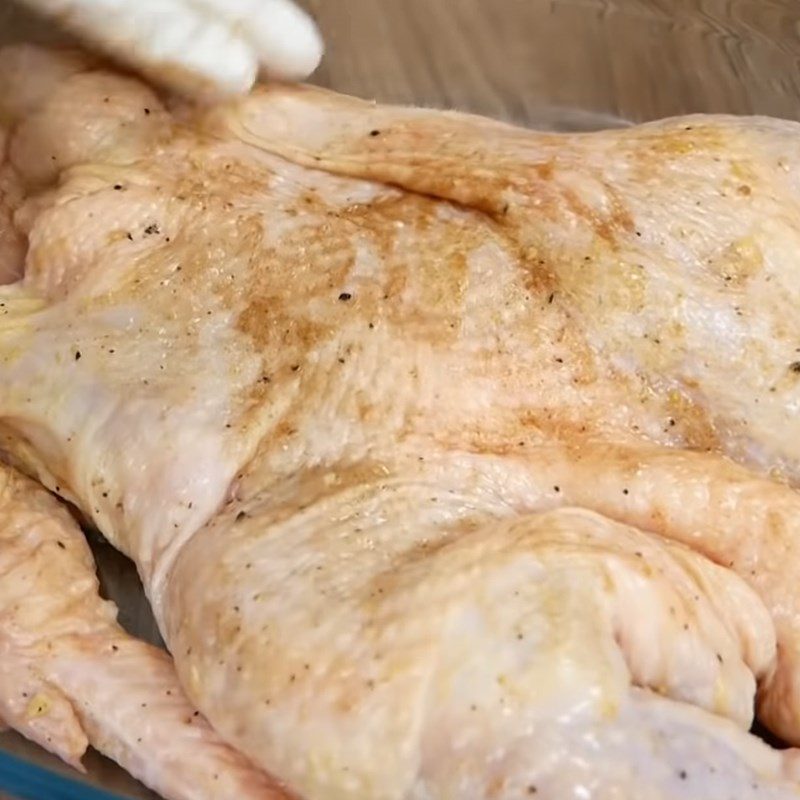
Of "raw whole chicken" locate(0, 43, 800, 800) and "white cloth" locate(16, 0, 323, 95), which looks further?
"white cloth" locate(16, 0, 323, 95)

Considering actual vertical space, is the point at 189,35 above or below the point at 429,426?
above

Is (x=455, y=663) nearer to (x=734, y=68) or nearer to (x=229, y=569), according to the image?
(x=229, y=569)

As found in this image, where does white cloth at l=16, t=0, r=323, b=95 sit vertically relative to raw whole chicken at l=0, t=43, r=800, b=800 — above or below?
above

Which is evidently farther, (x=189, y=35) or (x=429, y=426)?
(x=189, y=35)

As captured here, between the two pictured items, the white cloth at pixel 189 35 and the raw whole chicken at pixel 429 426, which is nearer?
the raw whole chicken at pixel 429 426

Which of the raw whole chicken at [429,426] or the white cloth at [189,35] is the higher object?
the white cloth at [189,35]
